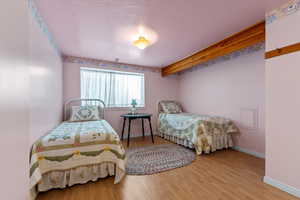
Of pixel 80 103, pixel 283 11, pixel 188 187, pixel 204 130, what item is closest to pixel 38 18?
pixel 80 103

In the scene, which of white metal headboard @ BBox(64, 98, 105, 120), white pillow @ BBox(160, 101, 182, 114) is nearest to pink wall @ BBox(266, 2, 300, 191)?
white pillow @ BBox(160, 101, 182, 114)

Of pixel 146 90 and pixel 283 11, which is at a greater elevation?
pixel 283 11

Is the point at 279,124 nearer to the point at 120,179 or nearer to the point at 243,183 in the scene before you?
the point at 243,183

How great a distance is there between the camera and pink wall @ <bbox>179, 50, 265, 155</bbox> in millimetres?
2451

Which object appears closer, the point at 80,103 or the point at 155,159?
the point at 155,159

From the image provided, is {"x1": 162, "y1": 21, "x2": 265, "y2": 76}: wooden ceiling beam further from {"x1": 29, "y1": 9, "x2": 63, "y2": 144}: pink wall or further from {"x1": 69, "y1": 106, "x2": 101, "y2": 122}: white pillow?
{"x1": 29, "y1": 9, "x2": 63, "y2": 144}: pink wall

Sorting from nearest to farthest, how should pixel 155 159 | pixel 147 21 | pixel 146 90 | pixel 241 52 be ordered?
pixel 147 21, pixel 155 159, pixel 241 52, pixel 146 90

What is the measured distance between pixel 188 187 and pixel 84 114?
2.39m

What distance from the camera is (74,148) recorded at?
1.57 metres

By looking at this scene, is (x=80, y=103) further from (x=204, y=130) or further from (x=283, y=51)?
(x=283, y=51)

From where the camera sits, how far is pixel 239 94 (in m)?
2.77

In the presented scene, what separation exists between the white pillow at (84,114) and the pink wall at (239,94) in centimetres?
275

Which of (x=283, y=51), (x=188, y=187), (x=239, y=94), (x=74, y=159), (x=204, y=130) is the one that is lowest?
(x=188, y=187)

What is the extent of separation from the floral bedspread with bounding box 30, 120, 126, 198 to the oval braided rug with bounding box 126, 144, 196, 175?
45 cm
